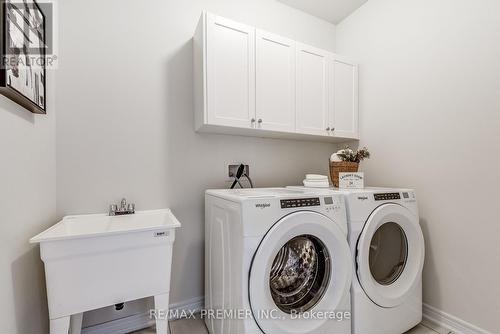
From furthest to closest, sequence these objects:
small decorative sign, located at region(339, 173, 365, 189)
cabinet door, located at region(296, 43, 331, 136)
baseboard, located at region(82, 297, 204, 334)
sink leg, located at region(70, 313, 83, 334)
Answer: cabinet door, located at region(296, 43, 331, 136) < small decorative sign, located at region(339, 173, 365, 189) < baseboard, located at region(82, 297, 204, 334) < sink leg, located at region(70, 313, 83, 334)

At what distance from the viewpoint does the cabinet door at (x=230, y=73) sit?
4.90 ft

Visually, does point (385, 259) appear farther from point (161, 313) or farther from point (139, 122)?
point (139, 122)

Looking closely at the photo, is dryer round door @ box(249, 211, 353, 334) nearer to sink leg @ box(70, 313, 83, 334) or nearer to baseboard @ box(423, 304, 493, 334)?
baseboard @ box(423, 304, 493, 334)

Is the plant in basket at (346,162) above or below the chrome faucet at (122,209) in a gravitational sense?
above

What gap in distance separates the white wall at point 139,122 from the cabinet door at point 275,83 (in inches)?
13.3

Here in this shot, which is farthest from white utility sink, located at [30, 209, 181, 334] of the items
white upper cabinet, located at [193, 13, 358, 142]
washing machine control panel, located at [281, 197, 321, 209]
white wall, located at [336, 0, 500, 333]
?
white wall, located at [336, 0, 500, 333]

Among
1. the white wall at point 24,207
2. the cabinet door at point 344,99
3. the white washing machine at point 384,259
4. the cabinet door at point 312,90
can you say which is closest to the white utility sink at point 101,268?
the white wall at point 24,207

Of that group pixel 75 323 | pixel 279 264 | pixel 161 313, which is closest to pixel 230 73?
pixel 279 264

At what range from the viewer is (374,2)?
6.61 ft

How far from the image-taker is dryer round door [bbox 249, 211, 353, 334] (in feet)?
3.35

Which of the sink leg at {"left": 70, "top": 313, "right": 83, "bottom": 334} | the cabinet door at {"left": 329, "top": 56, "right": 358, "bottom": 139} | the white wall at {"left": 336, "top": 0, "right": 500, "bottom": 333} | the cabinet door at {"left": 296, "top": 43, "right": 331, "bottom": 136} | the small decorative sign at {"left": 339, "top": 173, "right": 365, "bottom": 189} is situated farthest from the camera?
the cabinet door at {"left": 329, "top": 56, "right": 358, "bottom": 139}

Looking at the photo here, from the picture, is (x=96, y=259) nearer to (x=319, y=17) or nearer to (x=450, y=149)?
(x=450, y=149)

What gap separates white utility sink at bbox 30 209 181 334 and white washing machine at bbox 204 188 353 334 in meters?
0.32

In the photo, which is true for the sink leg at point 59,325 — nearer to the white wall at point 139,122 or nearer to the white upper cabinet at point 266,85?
the white wall at point 139,122
